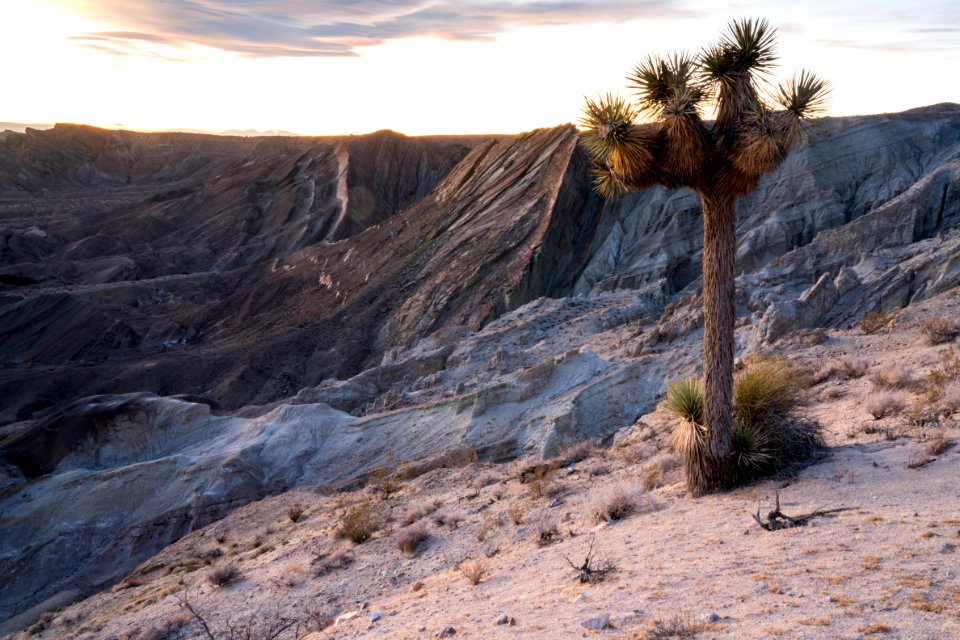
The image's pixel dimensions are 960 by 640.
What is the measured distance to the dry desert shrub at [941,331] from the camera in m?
11.8

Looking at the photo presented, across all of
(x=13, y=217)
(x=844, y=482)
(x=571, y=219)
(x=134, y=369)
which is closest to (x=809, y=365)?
(x=844, y=482)

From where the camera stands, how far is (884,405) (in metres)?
8.94

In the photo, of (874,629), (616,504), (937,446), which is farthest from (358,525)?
(874,629)

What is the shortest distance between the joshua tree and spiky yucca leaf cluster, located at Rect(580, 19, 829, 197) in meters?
0.01

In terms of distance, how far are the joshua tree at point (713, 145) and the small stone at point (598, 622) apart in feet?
10.3

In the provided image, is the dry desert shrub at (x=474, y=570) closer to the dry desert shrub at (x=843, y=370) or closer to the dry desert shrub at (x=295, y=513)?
the dry desert shrub at (x=843, y=370)

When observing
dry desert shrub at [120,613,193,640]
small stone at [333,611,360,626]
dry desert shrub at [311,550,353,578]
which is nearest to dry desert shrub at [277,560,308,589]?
dry desert shrub at [311,550,353,578]

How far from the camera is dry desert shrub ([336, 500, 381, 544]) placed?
1073 centimetres

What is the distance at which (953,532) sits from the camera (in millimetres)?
5488

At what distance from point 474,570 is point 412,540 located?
244 cm

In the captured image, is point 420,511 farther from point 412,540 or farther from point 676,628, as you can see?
point 676,628

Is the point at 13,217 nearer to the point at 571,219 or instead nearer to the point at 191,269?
the point at 191,269

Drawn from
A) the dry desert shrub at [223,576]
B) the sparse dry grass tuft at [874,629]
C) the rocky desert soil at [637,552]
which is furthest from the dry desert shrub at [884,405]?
the dry desert shrub at [223,576]

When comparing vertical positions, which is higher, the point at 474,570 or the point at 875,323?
the point at 875,323
